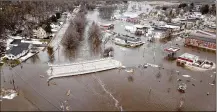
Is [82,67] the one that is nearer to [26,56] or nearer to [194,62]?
[26,56]

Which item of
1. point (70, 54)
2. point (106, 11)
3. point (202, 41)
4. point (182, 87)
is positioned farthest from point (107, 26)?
point (182, 87)

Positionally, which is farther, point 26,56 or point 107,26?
point 107,26

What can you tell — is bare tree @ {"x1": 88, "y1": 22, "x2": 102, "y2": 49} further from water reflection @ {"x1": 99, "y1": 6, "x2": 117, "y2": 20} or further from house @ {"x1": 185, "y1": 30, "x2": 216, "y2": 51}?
water reflection @ {"x1": 99, "y1": 6, "x2": 117, "y2": 20}

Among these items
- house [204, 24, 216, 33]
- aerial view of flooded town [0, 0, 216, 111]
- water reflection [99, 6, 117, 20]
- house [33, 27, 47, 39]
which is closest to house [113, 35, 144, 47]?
aerial view of flooded town [0, 0, 216, 111]

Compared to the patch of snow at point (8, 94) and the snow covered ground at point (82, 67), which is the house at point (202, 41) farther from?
the patch of snow at point (8, 94)

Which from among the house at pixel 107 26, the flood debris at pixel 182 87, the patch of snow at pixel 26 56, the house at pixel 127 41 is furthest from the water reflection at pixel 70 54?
the house at pixel 107 26

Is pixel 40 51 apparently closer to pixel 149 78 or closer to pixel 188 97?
pixel 149 78
